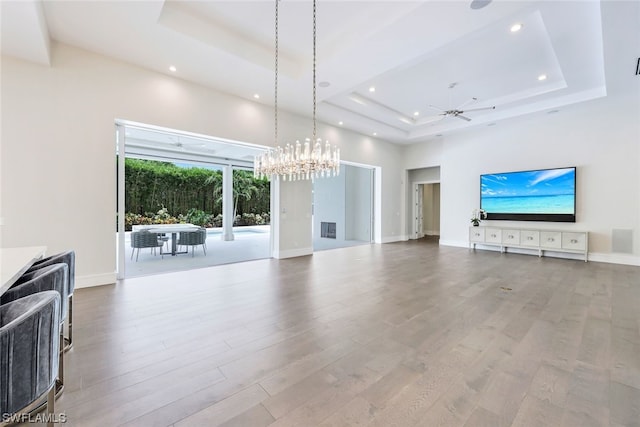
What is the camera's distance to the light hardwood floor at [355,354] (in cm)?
177

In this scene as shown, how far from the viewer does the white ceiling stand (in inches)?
137

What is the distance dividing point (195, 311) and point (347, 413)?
2.43m

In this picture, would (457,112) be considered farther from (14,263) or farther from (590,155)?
(14,263)

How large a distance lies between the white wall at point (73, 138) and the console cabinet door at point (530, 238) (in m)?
8.53

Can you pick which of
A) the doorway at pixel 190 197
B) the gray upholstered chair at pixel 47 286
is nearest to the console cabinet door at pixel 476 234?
the doorway at pixel 190 197

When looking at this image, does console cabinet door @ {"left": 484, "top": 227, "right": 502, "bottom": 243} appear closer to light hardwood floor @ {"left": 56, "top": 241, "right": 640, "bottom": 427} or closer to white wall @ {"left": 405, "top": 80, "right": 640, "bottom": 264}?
white wall @ {"left": 405, "top": 80, "right": 640, "bottom": 264}

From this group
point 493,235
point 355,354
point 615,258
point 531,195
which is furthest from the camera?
point 493,235

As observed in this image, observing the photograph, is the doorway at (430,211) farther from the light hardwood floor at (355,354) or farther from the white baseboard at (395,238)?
the light hardwood floor at (355,354)

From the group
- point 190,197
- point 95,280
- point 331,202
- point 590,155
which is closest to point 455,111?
point 590,155

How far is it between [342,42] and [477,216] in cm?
686

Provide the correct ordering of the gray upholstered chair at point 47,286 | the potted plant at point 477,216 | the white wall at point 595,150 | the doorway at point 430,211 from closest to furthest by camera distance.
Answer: the gray upholstered chair at point 47,286, the white wall at point 595,150, the potted plant at point 477,216, the doorway at point 430,211

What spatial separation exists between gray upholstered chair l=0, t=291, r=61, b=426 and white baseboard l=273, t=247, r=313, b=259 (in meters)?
5.60

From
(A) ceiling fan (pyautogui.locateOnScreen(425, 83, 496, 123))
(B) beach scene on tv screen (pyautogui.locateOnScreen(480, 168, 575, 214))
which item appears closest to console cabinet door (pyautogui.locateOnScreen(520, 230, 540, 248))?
(B) beach scene on tv screen (pyautogui.locateOnScreen(480, 168, 575, 214))

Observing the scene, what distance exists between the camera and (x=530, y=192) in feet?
24.7
